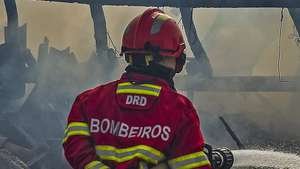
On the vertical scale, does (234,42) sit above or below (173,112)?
below

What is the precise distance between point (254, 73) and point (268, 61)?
65cm

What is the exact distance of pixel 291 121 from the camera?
1589 centimetres

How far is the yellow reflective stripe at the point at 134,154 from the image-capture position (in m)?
2.40

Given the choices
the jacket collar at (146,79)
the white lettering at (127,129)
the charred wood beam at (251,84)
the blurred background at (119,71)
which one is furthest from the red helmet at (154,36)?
the charred wood beam at (251,84)

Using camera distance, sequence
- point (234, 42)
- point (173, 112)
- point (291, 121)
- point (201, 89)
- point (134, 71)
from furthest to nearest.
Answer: point (234, 42) → point (291, 121) → point (201, 89) → point (134, 71) → point (173, 112)

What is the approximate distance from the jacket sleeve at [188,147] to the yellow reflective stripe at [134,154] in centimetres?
6

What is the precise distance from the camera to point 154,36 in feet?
8.18

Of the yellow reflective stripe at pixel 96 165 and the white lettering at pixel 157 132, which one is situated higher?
the white lettering at pixel 157 132

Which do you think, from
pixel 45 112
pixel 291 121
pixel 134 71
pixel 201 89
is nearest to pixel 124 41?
pixel 134 71

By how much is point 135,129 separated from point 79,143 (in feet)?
0.89

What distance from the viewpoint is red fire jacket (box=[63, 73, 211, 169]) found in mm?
2385

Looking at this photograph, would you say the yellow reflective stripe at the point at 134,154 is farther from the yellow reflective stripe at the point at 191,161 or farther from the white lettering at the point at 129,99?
the white lettering at the point at 129,99

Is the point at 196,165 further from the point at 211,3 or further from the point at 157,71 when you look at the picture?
the point at 211,3

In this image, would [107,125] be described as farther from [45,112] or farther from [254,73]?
[254,73]
